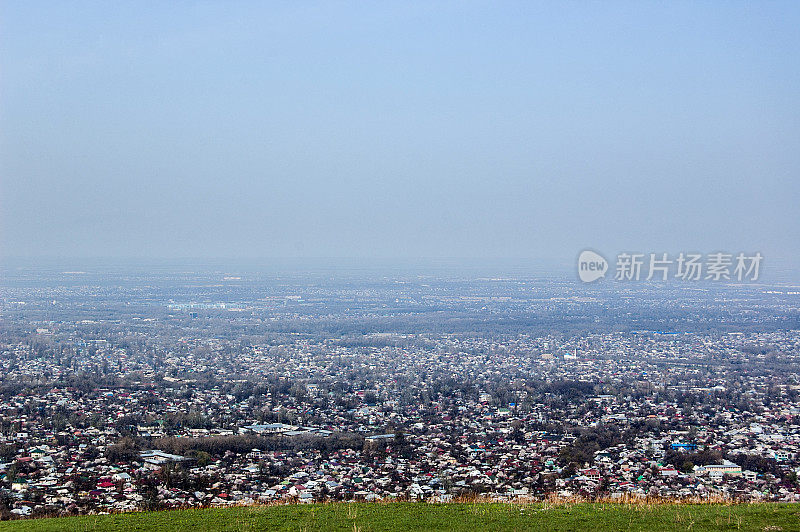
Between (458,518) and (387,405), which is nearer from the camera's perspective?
(458,518)

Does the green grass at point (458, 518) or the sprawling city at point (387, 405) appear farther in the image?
the sprawling city at point (387, 405)

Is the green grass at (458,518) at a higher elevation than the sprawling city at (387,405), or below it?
higher

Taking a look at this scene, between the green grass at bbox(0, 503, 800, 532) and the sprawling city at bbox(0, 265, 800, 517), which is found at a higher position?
the green grass at bbox(0, 503, 800, 532)

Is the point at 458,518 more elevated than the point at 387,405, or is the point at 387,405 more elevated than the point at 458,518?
the point at 458,518

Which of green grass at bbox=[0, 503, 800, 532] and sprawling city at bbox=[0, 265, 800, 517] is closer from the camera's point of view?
green grass at bbox=[0, 503, 800, 532]

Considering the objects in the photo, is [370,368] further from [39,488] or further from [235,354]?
[39,488]
